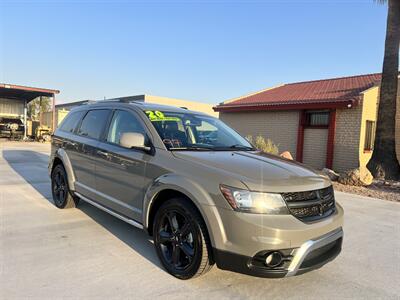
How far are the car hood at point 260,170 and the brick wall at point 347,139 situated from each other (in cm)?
1059

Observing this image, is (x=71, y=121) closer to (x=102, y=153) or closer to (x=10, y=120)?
(x=102, y=153)

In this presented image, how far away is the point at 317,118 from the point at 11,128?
22023 mm

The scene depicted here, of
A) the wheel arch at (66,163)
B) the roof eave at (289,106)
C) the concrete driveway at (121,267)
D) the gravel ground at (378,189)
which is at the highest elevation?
the roof eave at (289,106)

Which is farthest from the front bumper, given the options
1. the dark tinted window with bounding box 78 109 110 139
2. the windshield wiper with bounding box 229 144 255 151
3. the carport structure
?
the carport structure

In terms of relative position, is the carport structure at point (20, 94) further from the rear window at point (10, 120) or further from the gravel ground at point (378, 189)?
the gravel ground at point (378, 189)

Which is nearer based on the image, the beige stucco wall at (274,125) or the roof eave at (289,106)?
the roof eave at (289,106)

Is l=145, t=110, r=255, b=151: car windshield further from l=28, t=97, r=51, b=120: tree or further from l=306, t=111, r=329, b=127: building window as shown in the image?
l=28, t=97, r=51, b=120: tree

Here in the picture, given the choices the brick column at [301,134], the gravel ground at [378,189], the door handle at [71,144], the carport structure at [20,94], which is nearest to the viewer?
the door handle at [71,144]

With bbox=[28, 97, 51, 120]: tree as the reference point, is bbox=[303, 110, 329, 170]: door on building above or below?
below

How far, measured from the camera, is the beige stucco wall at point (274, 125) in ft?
50.5

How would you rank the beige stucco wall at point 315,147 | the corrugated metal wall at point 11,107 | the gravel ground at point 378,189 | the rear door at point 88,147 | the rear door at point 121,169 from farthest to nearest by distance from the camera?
→ the corrugated metal wall at point 11,107 → the beige stucco wall at point 315,147 → the gravel ground at point 378,189 → the rear door at point 88,147 → the rear door at point 121,169

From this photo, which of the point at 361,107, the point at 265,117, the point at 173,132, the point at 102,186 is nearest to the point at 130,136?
the point at 173,132

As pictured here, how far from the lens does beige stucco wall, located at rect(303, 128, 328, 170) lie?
14297 mm

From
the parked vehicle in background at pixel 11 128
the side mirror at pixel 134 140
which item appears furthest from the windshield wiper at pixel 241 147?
the parked vehicle in background at pixel 11 128
